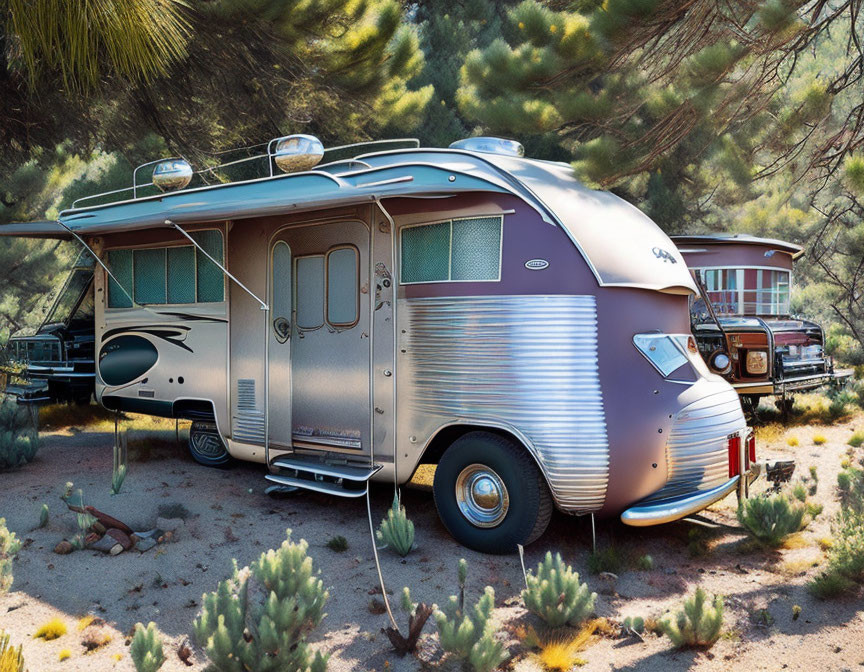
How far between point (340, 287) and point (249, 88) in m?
5.14

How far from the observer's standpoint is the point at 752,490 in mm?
7320

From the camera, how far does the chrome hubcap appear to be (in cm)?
575

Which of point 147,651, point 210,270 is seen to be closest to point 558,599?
point 147,651

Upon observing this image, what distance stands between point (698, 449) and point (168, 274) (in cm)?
536

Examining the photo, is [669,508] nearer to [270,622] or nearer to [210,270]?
[270,622]

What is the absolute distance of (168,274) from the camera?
8.27 metres

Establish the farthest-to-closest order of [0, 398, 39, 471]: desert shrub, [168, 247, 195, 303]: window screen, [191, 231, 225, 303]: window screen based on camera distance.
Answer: [168, 247, 195, 303]: window screen → [0, 398, 39, 471]: desert shrub → [191, 231, 225, 303]: window screen

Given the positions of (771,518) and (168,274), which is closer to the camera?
(771,518)

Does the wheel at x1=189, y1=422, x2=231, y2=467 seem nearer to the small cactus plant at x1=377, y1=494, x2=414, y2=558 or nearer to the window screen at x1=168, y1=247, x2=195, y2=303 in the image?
the window screen at x1=168, y1=247, x2=195, y2=303

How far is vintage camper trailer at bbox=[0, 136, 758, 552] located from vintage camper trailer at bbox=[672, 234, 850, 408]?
4149 mm

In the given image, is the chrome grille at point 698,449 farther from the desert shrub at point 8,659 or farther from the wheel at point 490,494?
the desert shrub at point 8,659

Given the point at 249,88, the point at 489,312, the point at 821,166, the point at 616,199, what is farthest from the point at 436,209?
the point at 249,88

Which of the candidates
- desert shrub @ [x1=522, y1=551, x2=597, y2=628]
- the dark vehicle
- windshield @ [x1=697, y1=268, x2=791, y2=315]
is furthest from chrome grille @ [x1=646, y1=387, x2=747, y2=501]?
the dark vehicle

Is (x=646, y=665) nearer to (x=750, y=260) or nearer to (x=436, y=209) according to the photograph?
(x=436, y=209)
